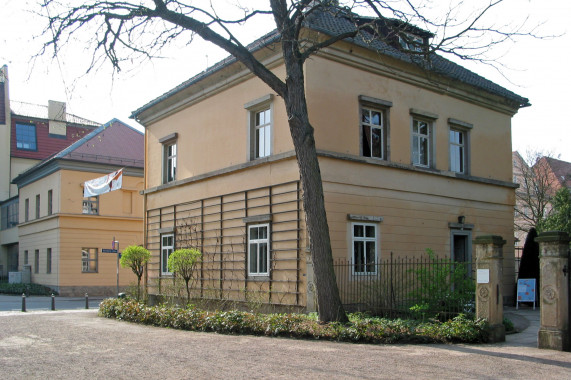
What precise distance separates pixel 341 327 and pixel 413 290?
2.98m

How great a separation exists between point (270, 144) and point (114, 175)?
14.0 m

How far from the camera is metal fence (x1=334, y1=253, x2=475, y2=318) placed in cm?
1287

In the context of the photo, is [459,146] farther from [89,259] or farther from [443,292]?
[89,259]

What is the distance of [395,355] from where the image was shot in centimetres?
961

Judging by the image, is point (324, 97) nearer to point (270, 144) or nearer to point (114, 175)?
point (270, 144)

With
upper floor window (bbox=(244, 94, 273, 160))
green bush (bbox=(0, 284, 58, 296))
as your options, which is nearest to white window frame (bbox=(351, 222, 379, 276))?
upper floor window (bbox=(244, 94, 273, 160))

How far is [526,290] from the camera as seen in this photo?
755 inches

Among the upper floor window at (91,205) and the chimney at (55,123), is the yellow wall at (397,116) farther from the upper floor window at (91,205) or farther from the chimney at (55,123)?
the chimney at (55,123)

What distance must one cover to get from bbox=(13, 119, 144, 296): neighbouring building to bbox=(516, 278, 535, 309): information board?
75.5 feet

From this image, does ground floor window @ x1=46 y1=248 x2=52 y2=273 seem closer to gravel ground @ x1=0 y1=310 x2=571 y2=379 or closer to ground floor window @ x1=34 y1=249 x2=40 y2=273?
ground floor window @ x1=34 y1=249 x2=40 y2=273

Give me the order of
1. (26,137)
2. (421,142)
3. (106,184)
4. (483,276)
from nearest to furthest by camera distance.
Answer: (483,276)
(421,142)
(106,184)
(26,137)

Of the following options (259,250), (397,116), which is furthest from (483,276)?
(397,116)

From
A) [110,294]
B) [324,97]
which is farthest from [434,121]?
[110,294]

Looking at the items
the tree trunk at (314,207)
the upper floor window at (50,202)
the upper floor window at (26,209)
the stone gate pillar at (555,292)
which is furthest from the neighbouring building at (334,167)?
the upper floor window at (26,209)
